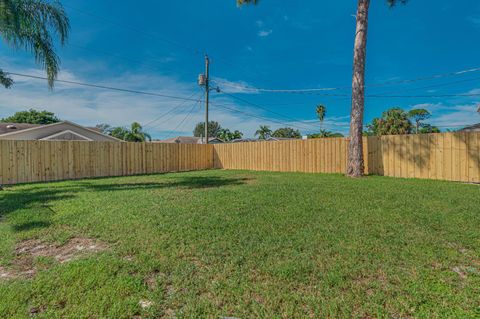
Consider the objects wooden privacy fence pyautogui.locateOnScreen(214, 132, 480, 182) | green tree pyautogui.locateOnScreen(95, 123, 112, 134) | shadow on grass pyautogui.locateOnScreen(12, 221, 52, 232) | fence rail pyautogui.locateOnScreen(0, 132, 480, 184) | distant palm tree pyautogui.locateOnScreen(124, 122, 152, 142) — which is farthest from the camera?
green tree pyautogui.locateOnScreen(95, 123, 112, 134)

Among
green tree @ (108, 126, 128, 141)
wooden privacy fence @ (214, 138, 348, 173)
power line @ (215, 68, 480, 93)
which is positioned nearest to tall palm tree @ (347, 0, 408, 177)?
wooden privacy fence @ (214, 138, 348, 173)

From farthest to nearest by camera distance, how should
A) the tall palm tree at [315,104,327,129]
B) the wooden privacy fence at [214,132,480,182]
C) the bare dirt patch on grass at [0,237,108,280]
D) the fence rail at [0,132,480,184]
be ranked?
the tall palm tree at [315,104,327,129], the fence rail at [0,132,480,184], the wooden privacy fence at [214,132,480,182], the bare dirt patch on grass at [0,237,108,280]

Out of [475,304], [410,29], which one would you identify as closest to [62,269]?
[475,304]

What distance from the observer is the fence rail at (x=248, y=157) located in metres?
7.30

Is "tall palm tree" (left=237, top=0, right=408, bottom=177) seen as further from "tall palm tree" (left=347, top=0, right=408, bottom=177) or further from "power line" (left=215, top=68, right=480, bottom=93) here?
"power line" (left=215, top=68, right=480, bottom=93)

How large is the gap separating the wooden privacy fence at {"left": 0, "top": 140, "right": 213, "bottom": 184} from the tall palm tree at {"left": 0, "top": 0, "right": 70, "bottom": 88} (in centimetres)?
379

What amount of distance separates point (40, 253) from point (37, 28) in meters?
6.57

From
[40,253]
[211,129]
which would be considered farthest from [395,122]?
[211,129]

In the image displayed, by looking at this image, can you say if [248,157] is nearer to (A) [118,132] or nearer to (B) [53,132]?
(B) [53,132]

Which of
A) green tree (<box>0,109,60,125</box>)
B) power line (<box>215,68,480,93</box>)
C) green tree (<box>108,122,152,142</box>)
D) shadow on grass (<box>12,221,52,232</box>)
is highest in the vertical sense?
green tree (<box>0,109,60,125</box>)

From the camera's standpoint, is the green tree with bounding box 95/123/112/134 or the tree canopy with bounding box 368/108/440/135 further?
the green tree with bounding box 95/123/112/134

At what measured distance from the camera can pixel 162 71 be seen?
1555cm

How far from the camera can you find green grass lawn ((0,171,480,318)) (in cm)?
179

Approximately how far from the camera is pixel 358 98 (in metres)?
8.38
